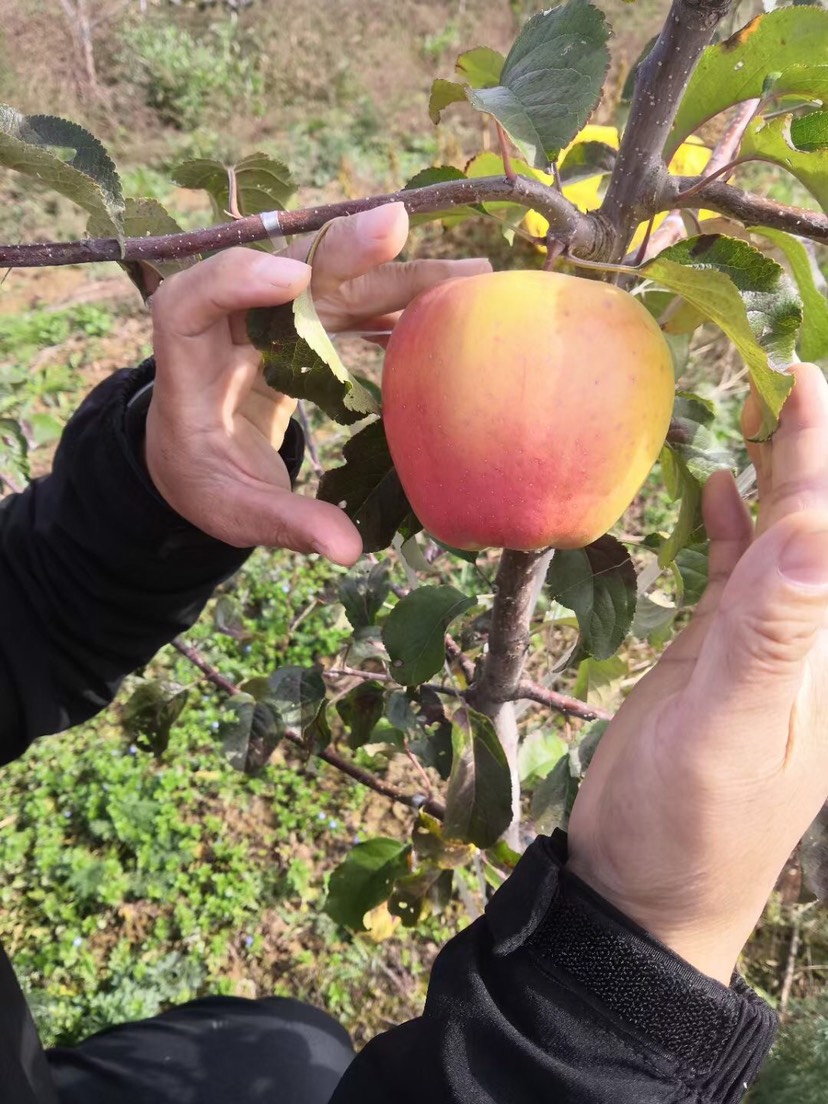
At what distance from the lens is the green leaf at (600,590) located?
2.36ft

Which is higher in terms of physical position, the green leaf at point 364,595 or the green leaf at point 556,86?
the green leaf at point 556,86

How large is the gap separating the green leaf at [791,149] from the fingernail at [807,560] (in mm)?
219

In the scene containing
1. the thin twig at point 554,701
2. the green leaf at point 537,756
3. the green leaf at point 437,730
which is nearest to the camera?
the thin twig at point 554,701

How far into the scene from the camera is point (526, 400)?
1.66 feet

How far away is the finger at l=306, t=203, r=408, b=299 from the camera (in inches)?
19.8

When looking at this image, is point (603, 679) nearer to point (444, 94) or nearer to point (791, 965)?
point (444, 94)

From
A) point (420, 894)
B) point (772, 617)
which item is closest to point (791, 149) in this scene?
point (772, 617)

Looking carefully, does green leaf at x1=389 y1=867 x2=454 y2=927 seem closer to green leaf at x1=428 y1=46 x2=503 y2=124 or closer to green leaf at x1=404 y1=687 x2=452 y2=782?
green leaf at x1=404 y1=687 x2=452 y2=782

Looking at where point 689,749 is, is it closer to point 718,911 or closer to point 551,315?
point 718,911

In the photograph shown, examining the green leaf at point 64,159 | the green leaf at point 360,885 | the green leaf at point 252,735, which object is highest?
the green leaf at point 64,159

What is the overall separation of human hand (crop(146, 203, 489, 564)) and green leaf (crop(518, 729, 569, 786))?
2.60 feet

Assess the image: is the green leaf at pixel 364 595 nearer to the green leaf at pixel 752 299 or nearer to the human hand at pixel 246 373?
the human hand at pixel 246 373

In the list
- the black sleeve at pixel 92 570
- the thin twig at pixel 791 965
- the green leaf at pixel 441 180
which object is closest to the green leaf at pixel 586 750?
the black sleeve at pixel 92 570

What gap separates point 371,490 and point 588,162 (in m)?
0.42
